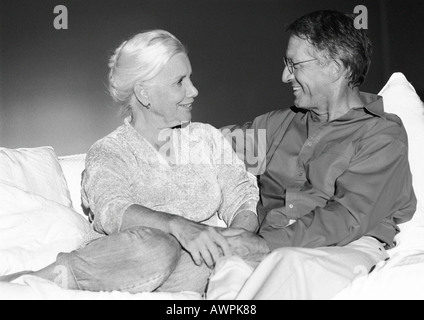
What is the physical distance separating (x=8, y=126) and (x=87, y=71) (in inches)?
19.0

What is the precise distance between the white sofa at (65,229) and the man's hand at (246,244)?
0.13 metres

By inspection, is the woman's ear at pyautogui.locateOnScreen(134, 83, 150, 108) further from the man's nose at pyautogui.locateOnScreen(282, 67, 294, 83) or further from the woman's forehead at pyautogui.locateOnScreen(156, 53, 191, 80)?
the man's nose at pyautogui.locateOnScreen(282, 67, 294, 83)

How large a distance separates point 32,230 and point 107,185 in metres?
0.31

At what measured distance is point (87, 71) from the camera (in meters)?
3.30

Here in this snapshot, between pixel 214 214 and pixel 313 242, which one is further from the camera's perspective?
pixel 214 214

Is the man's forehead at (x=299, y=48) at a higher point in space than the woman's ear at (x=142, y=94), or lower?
higher

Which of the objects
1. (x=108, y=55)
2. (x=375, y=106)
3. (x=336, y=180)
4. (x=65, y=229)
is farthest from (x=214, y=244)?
(x=108, y=55)

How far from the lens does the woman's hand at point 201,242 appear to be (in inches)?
60.8

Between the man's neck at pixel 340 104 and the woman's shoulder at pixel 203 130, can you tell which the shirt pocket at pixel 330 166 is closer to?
the man's neck at pixel 340 104

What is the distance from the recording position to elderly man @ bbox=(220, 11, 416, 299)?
5.31 feet

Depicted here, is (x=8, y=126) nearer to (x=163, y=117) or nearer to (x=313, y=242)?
(x=163, y=117)

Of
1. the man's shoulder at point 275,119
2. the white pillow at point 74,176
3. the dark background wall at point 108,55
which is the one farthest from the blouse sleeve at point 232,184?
the dark background wall at point 108,55
